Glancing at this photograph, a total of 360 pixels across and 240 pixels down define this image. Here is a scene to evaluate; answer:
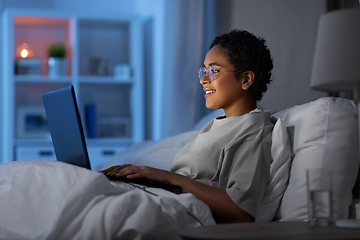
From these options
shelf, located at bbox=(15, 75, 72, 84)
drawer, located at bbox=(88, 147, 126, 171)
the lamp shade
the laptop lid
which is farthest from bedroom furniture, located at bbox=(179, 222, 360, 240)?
shelf, located at bbox=(15, 75, 72, 84)

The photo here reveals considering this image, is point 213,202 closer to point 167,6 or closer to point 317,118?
point 317,118

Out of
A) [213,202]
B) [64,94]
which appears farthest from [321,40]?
[64,94]

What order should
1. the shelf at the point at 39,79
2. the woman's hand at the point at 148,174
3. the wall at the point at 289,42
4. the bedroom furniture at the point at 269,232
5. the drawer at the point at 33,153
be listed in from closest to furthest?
the bedroom furniture at the point at 269,232
the woman's hand at the point at 148,174
the wall at the point at 289,42
the drawer at the point at 33,153
the shelf at the point at 39,79

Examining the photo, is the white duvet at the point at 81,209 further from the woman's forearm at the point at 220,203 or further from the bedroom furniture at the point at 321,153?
the bedroom furniture at the point at 321,153

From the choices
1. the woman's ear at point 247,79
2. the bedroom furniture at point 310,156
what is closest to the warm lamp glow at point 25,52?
the woman's ear at point 247,79

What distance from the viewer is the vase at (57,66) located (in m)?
3.60

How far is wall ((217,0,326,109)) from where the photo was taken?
93.7 inches

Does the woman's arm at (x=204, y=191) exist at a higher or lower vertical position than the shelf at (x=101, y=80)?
lower

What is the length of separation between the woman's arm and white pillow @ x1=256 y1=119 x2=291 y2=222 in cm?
10

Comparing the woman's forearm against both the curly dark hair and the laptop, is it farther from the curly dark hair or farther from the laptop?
the curly dark hair

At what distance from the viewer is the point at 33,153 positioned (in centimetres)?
342

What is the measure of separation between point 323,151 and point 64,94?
2.68 feet

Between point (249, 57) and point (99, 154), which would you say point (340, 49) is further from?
point (99, 154)

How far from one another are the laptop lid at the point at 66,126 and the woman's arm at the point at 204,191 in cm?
15
